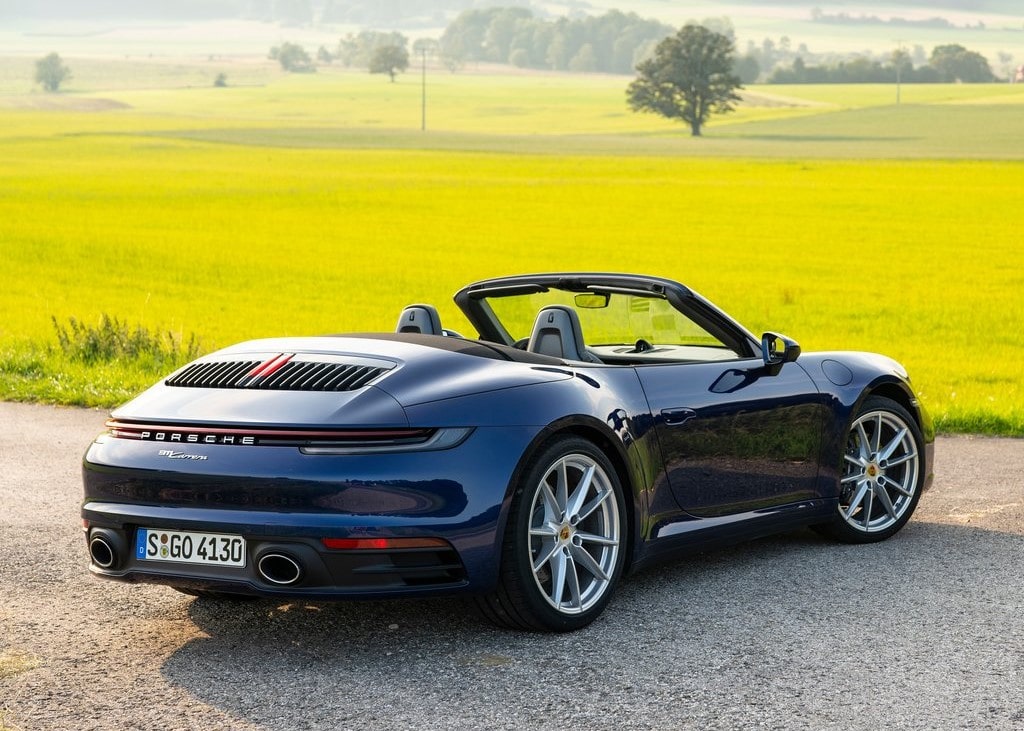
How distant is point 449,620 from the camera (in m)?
5.49

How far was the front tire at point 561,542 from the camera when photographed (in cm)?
502

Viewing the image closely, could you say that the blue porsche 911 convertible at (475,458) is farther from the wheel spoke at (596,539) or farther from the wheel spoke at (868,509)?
the wheel spoke at (868,509)

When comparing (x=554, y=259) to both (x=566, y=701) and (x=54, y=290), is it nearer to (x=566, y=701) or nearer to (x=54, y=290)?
(x=54, y=290)

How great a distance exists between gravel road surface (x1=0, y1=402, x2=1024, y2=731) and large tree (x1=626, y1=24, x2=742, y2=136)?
423 feet

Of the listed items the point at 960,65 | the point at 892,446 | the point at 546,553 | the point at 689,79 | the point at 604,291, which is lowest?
the point at 960,65

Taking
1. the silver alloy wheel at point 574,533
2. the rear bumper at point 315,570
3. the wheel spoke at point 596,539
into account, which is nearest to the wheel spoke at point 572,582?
the silver alloy wheel at point 574,533

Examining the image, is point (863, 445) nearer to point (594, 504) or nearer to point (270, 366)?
point (594, 504)

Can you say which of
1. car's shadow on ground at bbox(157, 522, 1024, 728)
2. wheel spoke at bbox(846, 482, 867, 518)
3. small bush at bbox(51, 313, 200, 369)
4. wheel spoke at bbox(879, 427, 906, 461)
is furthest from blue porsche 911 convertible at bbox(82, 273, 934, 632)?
small bush at bbox(51, 313, 200, 369)

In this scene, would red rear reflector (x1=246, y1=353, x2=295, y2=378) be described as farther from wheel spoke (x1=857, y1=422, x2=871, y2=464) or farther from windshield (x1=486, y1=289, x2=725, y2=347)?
wheel spoke (x1=857, y1=422, x2=871, y2=464)

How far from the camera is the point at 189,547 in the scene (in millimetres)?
4867

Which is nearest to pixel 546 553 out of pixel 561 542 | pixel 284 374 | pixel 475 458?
pixel 561 542

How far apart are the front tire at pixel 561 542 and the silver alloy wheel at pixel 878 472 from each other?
175cm

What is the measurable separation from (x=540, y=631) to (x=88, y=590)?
195cm

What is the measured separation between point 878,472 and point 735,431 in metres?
1.22
